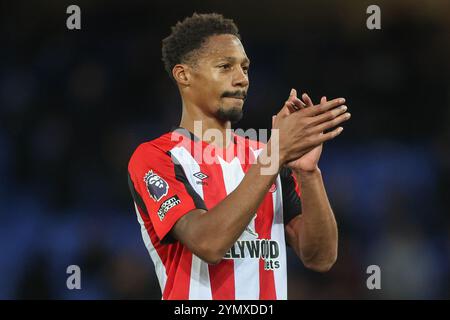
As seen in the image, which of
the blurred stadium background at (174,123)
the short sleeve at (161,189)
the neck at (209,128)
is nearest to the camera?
the short sleeve at (161,189)

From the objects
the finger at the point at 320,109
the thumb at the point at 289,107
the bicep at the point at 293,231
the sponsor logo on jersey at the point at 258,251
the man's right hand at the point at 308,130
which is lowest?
the sponsor logo on jersey at the point at 258,251

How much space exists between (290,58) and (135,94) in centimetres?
150

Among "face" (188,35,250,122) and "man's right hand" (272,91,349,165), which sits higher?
"face" (188,35,250,122)

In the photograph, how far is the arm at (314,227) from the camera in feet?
10.2

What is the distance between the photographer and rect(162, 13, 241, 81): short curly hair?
3.49 metres

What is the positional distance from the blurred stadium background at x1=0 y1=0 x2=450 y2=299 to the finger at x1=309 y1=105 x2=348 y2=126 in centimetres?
331

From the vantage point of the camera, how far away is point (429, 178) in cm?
655

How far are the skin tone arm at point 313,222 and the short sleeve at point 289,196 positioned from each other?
31 mm

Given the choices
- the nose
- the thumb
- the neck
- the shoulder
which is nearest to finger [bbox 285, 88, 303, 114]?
the thumb

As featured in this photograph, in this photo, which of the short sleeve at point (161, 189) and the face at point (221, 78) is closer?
the short sleeve at point (161, 189)

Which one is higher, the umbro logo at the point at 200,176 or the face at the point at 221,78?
the face at the point at 221,78

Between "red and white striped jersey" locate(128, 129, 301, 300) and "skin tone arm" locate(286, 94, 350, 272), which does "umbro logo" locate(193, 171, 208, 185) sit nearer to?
"red and white striped jersey" locate(128, 129, 301, 300)

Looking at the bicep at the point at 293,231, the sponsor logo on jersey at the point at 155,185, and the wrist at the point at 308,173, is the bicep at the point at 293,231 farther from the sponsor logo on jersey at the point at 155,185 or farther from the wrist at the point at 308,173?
the sponsor logo on jersey at the point at 155,185

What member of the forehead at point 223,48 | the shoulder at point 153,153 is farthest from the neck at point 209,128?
the forehead at point 223,48
